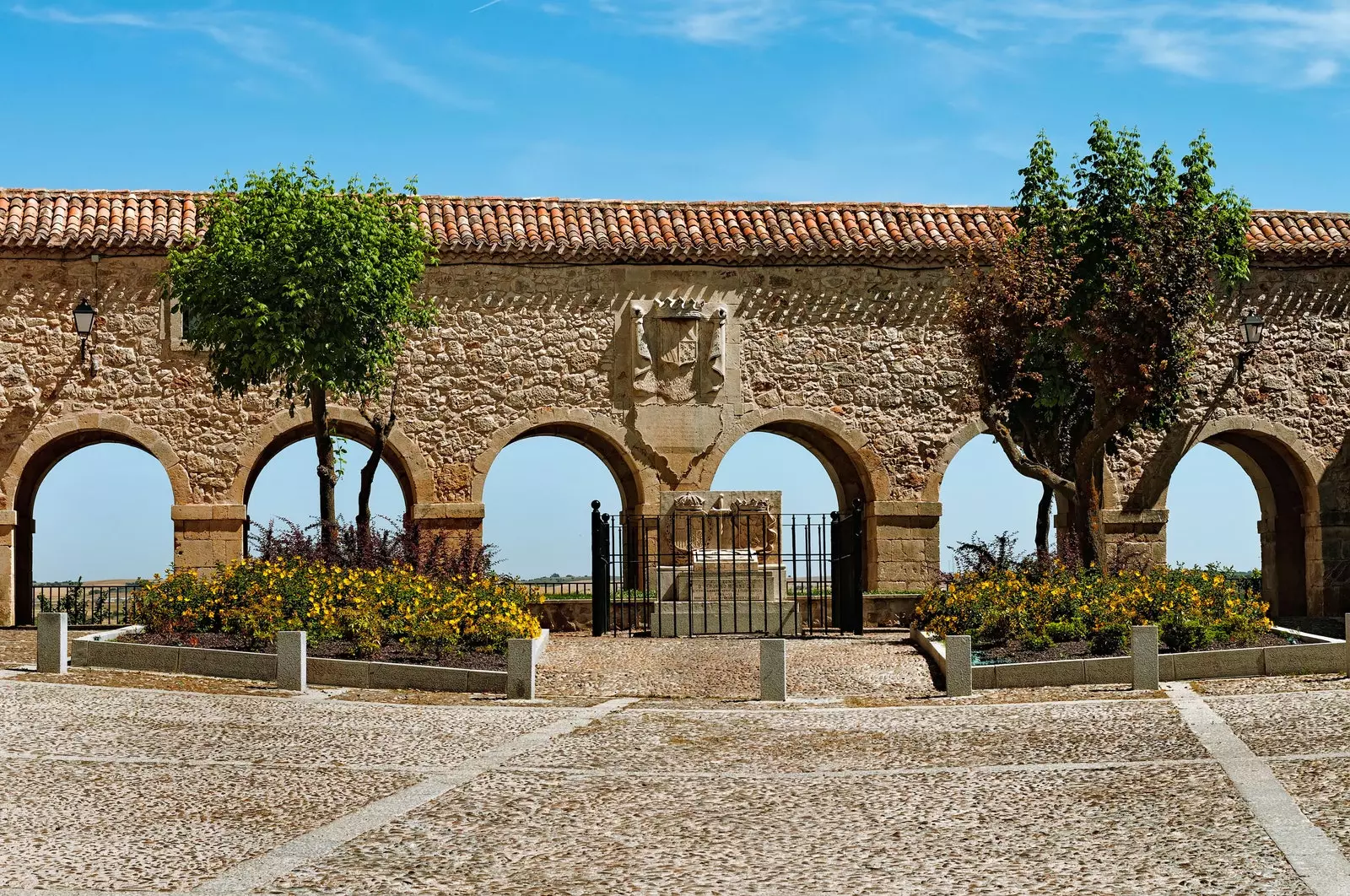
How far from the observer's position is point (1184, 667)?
13.6 m

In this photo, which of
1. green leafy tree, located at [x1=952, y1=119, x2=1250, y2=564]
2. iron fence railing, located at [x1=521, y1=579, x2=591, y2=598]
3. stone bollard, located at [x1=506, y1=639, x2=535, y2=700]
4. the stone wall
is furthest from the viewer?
iron fence railing, located at [x1=521, y1=579, x2=591, y2=598]

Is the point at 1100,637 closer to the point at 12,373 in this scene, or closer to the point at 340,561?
the point at 340,561

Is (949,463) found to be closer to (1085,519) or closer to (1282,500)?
(1085,519)

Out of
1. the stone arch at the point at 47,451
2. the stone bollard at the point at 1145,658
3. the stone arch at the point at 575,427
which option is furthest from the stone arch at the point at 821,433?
the stone bollard at the point at 1145,658

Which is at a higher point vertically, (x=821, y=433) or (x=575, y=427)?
(x=575, y=427)

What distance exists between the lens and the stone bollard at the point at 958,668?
12.9m

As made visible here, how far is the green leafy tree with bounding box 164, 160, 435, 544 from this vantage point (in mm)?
18172

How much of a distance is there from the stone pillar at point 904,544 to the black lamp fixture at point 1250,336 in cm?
496

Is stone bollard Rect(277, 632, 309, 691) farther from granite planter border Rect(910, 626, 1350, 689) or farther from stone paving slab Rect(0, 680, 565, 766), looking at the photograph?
granite planter border Rect(910, 626, 1350, 689)

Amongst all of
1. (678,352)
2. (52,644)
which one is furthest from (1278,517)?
(52,644)

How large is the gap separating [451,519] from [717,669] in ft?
25.9

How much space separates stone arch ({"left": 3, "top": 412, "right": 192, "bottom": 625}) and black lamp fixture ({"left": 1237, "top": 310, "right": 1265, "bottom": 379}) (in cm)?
1521

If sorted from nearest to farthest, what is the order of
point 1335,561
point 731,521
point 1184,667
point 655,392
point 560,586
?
point 1184,667, point 731,521, point 655,392, point 1335,561, point 560,586

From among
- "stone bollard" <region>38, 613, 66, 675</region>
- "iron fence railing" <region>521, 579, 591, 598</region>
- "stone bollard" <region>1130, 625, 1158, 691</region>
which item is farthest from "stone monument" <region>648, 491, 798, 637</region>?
"stone bollard" <region>38, 613, 66, 675</region>
